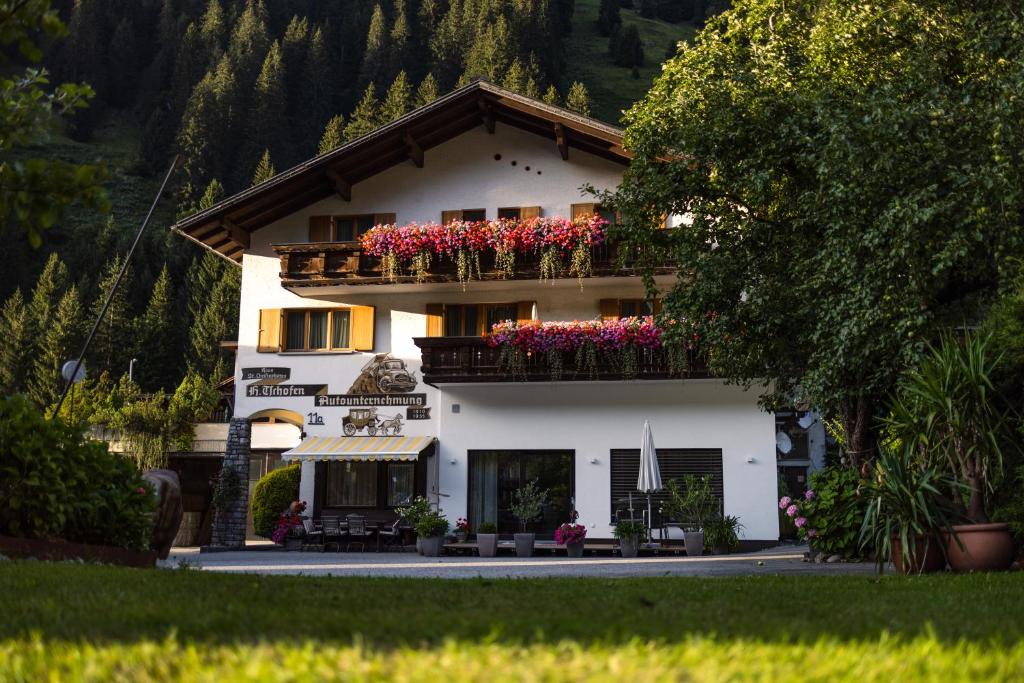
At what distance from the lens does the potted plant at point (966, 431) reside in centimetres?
1041

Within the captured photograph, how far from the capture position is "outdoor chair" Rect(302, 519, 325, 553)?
2148cm

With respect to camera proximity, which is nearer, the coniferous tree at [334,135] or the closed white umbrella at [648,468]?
the closed white umbrella at [648,468]

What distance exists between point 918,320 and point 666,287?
9.71 meters

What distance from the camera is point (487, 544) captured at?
19.2 metres

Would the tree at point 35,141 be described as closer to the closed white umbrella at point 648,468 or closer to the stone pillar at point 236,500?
the closed white umbrella at point 648,468

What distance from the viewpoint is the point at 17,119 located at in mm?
6531

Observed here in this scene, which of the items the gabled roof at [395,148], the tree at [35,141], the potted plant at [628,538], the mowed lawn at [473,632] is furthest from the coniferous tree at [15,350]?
the tree at [35,141]

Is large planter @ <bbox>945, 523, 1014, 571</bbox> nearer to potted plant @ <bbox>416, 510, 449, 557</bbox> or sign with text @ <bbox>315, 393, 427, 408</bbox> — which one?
potted plant @ <bbox>416, 510, 449, 557</bbox>

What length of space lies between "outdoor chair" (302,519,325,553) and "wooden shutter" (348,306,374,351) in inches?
158

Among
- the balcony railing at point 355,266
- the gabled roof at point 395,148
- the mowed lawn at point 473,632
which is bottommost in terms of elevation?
the mowed lawn at point 473,632

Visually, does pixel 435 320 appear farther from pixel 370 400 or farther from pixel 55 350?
pixel 55 350

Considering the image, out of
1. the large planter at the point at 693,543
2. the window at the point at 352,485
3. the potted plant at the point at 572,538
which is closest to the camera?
the large planter at the point at 693,543

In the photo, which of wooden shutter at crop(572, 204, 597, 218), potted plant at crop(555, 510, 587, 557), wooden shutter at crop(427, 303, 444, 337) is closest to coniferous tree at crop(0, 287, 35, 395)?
wooden shutter at crop(427, 303, 444, 337)

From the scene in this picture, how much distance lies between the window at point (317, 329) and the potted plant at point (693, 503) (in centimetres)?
811
